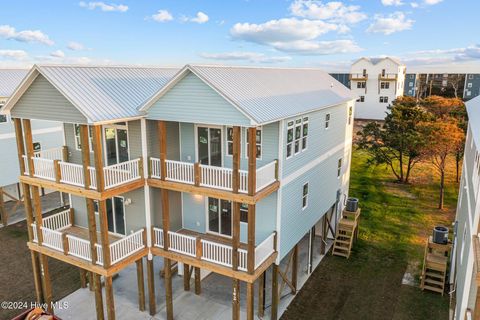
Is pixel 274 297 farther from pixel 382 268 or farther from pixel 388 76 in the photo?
pixel 388 76

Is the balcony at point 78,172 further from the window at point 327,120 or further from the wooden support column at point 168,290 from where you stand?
the window at point 327,120

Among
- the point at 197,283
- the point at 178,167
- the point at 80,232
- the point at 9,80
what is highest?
the point at 9,80

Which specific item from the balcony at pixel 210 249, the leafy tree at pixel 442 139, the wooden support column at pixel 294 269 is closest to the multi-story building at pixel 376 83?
the leafy tree at pixel 442 139

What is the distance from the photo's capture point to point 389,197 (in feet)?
105

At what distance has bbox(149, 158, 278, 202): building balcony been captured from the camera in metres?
13.8

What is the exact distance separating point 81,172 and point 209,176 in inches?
196

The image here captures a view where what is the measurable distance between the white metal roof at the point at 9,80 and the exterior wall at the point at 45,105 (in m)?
11.6

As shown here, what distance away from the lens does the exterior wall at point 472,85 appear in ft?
322

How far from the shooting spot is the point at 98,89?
14.2 m

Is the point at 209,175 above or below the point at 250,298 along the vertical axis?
above

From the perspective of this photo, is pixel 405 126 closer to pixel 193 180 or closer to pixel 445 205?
pixel 445 205

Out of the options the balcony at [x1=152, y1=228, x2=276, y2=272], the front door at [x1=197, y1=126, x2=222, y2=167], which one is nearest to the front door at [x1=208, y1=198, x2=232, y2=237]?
the balcony at [x1=152, y1=228, x2=276, y2=272]

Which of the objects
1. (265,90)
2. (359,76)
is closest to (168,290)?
(265,90)

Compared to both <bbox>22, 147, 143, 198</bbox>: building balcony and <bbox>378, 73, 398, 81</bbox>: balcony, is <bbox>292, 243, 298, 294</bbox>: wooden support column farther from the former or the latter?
<bbox>378, 73, 398, 81</bbox>: balcony
